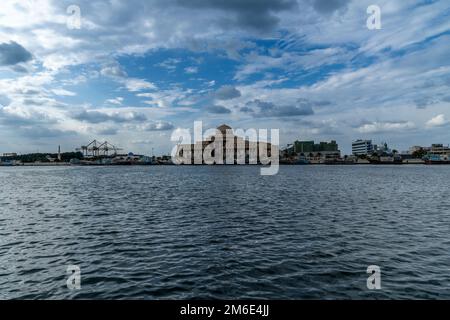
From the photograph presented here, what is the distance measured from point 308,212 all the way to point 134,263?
22.9 metres

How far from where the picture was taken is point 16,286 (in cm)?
1504
